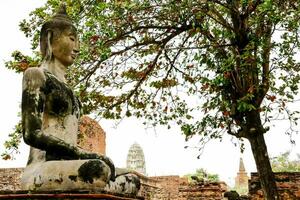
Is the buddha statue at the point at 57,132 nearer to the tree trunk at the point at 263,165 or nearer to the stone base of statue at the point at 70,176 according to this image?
the stone base of statue at the point at 70,176

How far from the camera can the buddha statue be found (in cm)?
223

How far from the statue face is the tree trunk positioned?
5.14 meters

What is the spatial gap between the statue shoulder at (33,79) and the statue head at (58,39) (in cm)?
38

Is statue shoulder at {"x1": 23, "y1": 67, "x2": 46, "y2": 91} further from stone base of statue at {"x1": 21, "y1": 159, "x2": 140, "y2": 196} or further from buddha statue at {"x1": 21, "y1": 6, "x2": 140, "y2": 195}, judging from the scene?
stone base of statue at {"x1": 21, "y1": 159, "x2": 140, "y2": 196}

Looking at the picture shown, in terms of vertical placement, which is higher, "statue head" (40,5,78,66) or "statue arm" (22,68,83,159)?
"statue head" (40,5,78,66)

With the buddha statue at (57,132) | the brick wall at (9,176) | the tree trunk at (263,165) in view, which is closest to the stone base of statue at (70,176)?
the buddha statue at (57,132)

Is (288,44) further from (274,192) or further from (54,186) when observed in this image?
(54,186)

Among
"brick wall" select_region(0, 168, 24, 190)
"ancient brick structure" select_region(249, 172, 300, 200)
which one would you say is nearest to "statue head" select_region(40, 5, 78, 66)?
"ancient brick structure" select_region(249, 172, 300, 200)

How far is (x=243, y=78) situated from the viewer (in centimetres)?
739

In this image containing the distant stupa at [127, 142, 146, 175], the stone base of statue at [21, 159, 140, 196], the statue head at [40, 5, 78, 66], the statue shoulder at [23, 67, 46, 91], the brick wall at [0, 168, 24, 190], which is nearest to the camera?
the stone base of statue at [21, 159, 140, 196]

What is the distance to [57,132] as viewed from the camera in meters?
2.70

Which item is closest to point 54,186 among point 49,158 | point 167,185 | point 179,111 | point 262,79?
point 49,158

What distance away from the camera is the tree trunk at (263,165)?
7242 millimetres

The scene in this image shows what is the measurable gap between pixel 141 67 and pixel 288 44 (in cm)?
293
